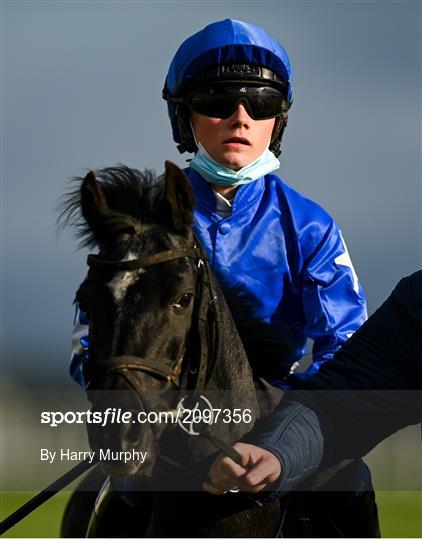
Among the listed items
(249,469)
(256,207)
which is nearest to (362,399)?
(249,469)

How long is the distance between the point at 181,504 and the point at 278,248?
1.22m

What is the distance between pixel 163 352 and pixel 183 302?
0.64 ft

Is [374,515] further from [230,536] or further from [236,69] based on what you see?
[236,69]

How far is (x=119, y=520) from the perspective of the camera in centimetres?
410

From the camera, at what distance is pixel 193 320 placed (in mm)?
3676

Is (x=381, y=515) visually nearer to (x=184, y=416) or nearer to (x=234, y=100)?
(x=234, y=100)

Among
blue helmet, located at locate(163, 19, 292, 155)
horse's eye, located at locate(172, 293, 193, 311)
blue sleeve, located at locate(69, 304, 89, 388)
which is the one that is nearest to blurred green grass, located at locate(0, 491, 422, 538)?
blue sleeve, located at locate(69, 304, 89, 388)

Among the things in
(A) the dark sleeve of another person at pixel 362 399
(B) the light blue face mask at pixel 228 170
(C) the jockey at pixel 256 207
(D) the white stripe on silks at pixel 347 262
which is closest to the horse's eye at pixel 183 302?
(A) the dark sleeve of another person at pixel 362 399

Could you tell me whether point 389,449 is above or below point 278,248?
below

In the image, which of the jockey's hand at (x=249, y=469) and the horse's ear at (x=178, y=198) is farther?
the horse's ear at (x=178, y=198)

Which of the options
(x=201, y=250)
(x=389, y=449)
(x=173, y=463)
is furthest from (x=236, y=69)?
(x=389, y=449)

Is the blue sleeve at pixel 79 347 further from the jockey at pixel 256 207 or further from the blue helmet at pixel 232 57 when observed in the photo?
the blue helmet at pixel 232 57

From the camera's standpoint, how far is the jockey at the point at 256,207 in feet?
14.3

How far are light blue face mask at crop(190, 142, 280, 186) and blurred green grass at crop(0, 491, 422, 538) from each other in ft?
19.5
